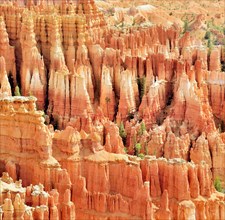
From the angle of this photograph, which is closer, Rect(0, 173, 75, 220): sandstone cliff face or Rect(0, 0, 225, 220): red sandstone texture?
Rect(0, 173, 75, 220): sandstone cliff face

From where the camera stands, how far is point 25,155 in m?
27.6

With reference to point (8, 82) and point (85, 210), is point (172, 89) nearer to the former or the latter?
point (8, 82)

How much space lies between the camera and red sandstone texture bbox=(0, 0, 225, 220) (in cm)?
2692

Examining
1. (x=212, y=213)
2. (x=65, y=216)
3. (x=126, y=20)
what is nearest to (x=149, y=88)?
(x=212, y=213)

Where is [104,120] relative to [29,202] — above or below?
below

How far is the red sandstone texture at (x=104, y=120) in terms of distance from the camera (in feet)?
88.3

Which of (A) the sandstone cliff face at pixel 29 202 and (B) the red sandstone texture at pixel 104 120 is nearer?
(A) the sandstone cliff face at pixel 29 202

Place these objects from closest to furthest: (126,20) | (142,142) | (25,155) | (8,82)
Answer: (25,155), (142,142), (8,82), (126,20)

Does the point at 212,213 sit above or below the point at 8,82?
below

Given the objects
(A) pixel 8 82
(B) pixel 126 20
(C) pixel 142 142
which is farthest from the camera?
(B) pixel 126 20

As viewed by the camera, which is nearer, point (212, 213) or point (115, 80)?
point (212, 213)

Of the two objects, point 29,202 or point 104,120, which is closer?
point 29,202

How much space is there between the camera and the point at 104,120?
1357 inches

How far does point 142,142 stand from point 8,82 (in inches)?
255
